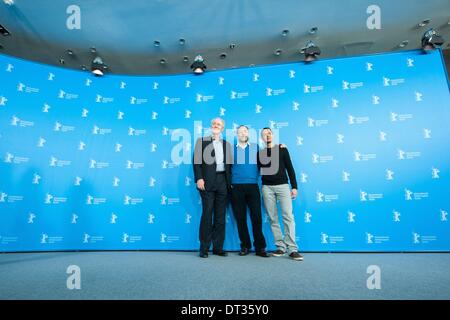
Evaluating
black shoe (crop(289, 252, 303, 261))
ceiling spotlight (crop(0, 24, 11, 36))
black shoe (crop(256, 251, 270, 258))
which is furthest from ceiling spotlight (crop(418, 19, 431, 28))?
ceiling spotlight (crop(0, 24, 11, 36))

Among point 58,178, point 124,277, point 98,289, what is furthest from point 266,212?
point 58,178

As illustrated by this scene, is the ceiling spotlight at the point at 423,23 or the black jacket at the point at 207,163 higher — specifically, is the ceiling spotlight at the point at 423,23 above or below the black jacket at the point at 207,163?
above

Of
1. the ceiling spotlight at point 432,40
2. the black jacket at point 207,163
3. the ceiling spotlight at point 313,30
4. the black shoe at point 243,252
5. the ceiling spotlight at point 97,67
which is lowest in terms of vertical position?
the black shoe at point 243,252

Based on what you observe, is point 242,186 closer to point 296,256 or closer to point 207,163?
point 207,163

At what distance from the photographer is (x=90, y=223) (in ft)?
11.8

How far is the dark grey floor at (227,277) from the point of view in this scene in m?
1.73

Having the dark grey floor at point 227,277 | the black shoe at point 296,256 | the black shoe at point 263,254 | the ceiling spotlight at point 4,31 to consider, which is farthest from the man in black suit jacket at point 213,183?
the ceiling spotlight at point 4,31

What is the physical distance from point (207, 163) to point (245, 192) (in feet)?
2.21

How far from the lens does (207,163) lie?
10.4ft

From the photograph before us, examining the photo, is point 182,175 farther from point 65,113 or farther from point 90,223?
point 65,113

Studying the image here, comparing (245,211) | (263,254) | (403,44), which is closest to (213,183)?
(245,211)

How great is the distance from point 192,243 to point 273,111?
246 cm

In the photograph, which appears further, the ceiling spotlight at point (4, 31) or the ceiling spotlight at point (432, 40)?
the ceiling spotlight at point (4, 31)

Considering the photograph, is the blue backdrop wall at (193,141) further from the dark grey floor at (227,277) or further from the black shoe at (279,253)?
the dark grey floor at (227,277)
